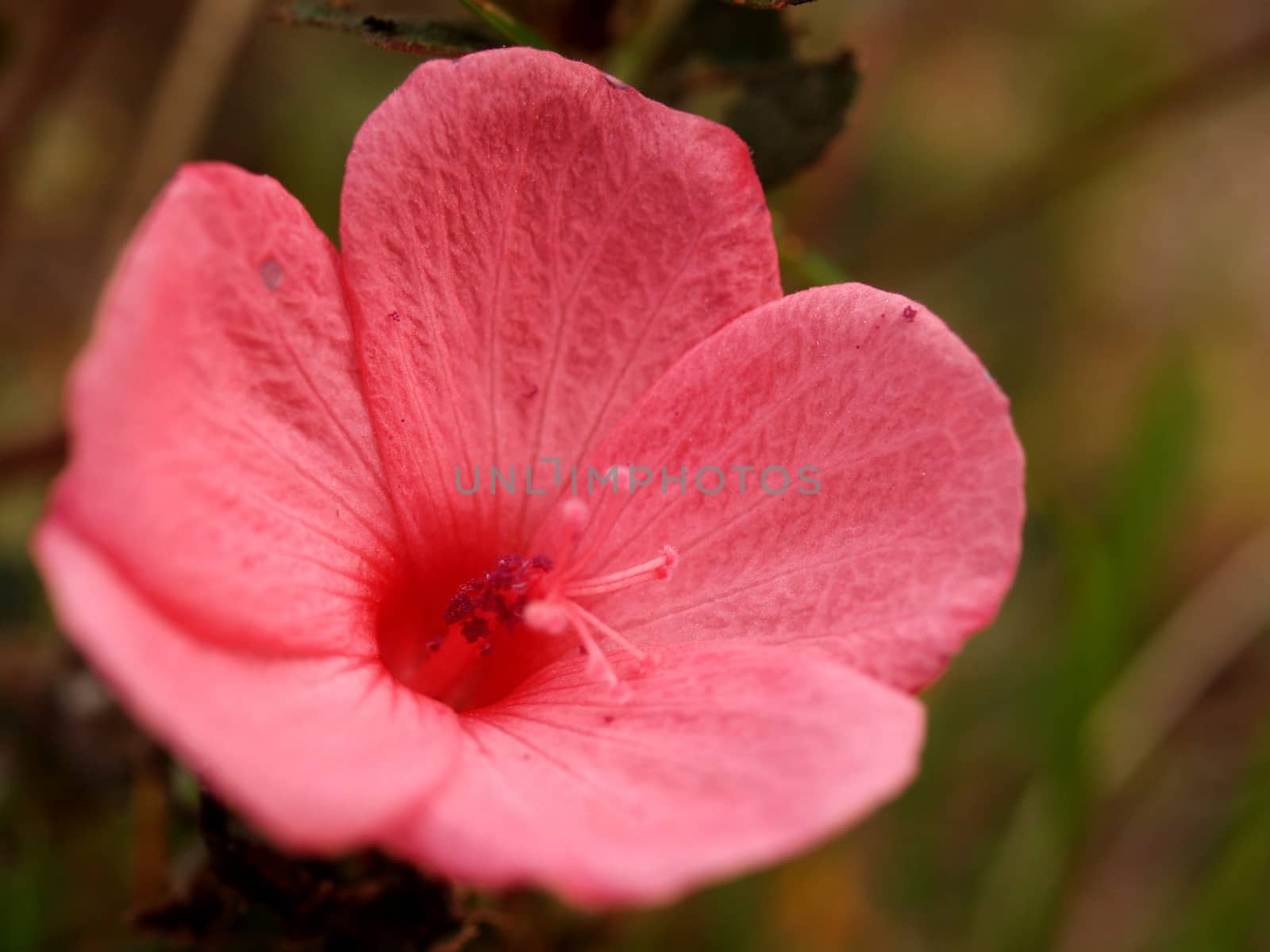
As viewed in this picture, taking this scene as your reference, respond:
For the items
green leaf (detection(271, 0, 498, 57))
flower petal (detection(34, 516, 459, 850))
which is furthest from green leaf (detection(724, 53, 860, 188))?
flower petal (detection(34, 516, 459, 850))

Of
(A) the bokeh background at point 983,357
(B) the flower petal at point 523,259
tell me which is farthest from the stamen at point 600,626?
(A) the bokeh background at point 983,357

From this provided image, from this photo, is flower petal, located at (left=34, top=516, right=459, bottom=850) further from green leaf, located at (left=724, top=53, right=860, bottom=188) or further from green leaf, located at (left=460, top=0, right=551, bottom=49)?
green leaf, located at (left=724, top=53, right=860, bottom=188)

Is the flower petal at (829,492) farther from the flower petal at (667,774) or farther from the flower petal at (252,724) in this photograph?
the flower petal at (252,724)

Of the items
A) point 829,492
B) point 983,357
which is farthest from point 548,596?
point 983,357

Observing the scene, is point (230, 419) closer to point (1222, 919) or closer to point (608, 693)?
point (608, 693)

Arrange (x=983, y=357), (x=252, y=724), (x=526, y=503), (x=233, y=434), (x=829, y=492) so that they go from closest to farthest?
1. (x=252, y=724)
2. (x=233, y=434)
3. (x=829, y=492)
4. (x=526, y=503)
5. (x=983, y=357)

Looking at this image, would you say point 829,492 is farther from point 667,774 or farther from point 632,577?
point 667,774

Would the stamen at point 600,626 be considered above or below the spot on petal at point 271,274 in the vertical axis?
below
